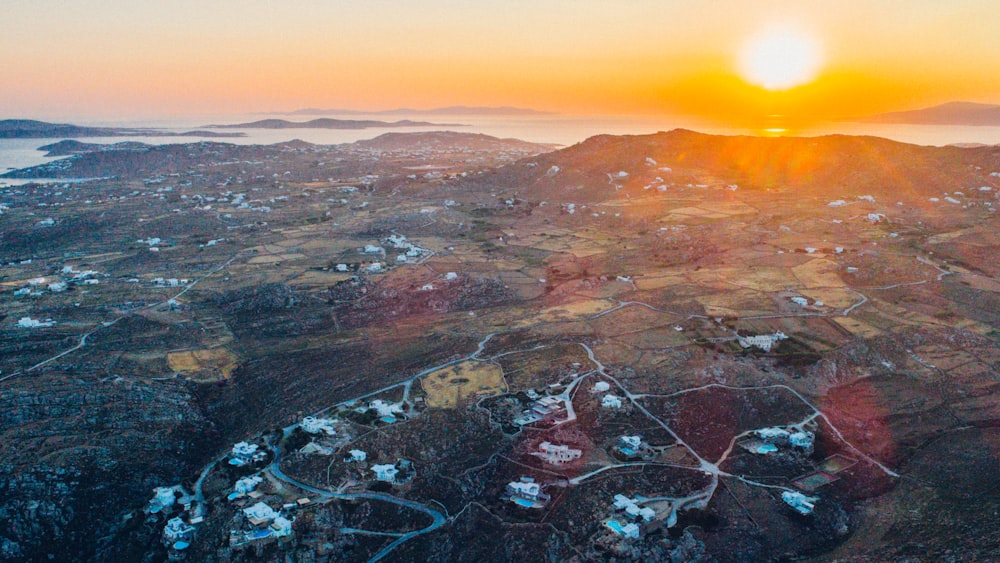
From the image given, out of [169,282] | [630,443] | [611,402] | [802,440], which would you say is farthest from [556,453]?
[169,282]

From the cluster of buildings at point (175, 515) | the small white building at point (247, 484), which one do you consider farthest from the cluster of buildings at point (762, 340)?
the cluster of buildings at point (175, 515)

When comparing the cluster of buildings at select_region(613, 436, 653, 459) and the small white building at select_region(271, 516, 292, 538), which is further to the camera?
the cluster of buildings at select_region(613, 436, 653, 459)

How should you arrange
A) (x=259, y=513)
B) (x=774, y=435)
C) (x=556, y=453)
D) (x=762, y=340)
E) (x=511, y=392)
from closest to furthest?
(x=259, y=513), (x=556, y=453), (x=774, y=435), (x=511, y=392), (x=762, y=340)

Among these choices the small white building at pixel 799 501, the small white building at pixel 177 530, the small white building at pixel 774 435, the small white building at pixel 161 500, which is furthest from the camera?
the small white building at pixel 774 435

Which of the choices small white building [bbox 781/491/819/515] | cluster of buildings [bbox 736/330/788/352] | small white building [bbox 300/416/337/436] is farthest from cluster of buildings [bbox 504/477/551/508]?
cluster of buildings [bbox 736/330/788/352]

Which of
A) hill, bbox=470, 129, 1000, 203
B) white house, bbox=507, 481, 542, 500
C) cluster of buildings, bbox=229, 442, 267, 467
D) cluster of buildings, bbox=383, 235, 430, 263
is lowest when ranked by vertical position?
cluster of buildings, bbox=229, 442, 267, 467

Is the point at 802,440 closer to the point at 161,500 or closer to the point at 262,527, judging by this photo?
the point at 262,527

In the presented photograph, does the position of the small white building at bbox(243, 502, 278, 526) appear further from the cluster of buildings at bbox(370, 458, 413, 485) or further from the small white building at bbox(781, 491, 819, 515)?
the small white building at bbox(781, 491, 819, 515)

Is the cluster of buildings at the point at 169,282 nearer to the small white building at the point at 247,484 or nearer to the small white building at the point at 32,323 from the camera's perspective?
the small white building at the point at 32,323
